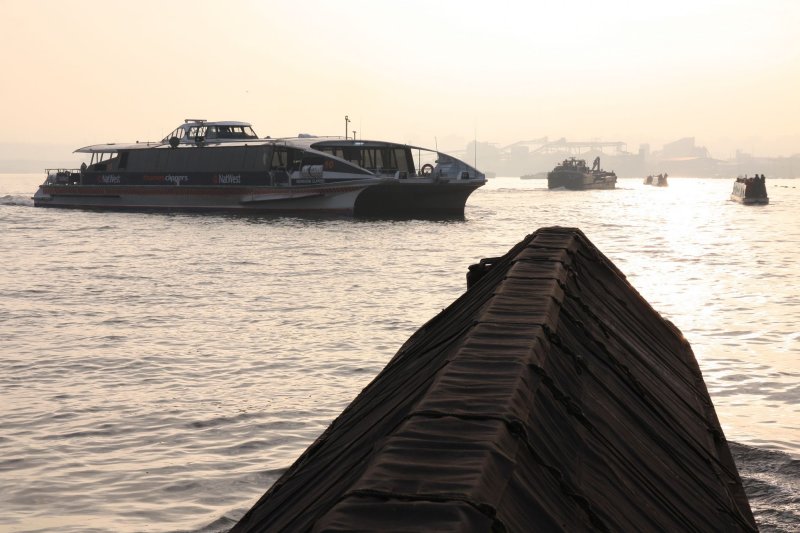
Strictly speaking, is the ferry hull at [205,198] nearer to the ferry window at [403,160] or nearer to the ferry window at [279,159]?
the ferry window at [279,159]

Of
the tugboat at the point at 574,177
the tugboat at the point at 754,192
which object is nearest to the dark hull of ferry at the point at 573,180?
the tugboat at the point at 574,177

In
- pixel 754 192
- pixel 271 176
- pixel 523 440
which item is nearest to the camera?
pixel 523 440

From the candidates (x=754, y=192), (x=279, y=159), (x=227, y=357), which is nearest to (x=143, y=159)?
(x=279, y=159)

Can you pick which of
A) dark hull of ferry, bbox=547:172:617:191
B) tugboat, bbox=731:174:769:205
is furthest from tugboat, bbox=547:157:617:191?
tugboat, bbox=731:174:769:205

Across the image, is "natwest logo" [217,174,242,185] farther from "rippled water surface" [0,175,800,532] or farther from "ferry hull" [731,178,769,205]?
"ferry hull" [731,178,769,205]

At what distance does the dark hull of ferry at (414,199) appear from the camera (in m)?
58.3

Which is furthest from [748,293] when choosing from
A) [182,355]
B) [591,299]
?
[591,299]

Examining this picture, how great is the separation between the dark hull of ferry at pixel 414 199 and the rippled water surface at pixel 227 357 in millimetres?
15956

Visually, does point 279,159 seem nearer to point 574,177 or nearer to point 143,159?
point 143,159

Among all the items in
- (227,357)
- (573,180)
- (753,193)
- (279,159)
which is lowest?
(227,357)

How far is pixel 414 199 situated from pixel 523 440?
57988 mm

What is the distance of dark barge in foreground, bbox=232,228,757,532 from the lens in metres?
2.90

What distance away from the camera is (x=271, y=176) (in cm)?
6116

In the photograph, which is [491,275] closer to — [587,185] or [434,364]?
[434,364]
